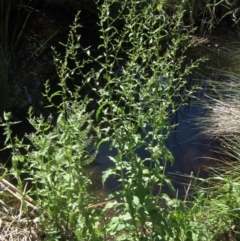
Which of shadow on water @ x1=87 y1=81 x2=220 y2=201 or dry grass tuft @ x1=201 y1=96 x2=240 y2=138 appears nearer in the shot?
shadow on water @ x1=87 y1=81 x2=220 y2=201

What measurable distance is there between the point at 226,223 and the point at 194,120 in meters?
1.74

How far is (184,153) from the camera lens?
4262mm

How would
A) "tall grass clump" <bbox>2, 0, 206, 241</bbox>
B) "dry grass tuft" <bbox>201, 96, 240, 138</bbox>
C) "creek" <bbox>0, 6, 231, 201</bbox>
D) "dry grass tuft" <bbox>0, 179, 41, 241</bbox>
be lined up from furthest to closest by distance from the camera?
1. "dry grass tuft" <bbox>201, 96, 240, 138</bbox>
2. "creek" <bbox>0, 6, 231, 201</bbox>
3. "dry grass tuft" <bbox>0, 179, 41, 241</bbox>
4. "tall grass clump" <bbox>2, 0, 206, 241</bbox>

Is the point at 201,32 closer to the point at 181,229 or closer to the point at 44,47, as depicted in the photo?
the point at 44,47

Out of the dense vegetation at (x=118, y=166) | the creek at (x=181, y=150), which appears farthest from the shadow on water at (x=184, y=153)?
the dense vegetation at (x=118, y=166)

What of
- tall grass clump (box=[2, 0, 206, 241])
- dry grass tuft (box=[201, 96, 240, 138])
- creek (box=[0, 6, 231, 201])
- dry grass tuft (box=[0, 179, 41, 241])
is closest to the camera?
tall grass clump (box=[2, 0, 206, 241])

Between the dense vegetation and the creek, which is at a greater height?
the dense vegetation

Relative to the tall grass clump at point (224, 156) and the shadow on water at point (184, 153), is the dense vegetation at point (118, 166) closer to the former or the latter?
the tall grass clump at point (224, 156)

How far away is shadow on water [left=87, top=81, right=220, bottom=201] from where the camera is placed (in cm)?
388

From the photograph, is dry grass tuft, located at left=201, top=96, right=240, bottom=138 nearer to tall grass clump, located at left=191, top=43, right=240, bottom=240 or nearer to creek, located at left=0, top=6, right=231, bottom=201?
tall grass clump, located at left=191, top=43, right=240, bottom=240

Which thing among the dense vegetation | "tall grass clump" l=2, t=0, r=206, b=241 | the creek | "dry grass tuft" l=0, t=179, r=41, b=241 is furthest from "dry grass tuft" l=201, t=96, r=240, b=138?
"dry grass tuft" l=0, t=179, r=41, b=241

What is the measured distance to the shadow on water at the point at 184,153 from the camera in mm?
3879

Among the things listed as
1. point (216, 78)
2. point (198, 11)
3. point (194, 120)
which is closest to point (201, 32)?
point (198, 11)

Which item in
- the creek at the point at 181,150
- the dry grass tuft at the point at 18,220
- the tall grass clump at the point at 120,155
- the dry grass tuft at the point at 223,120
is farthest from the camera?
the dry grass tuft at the point at 223,120
